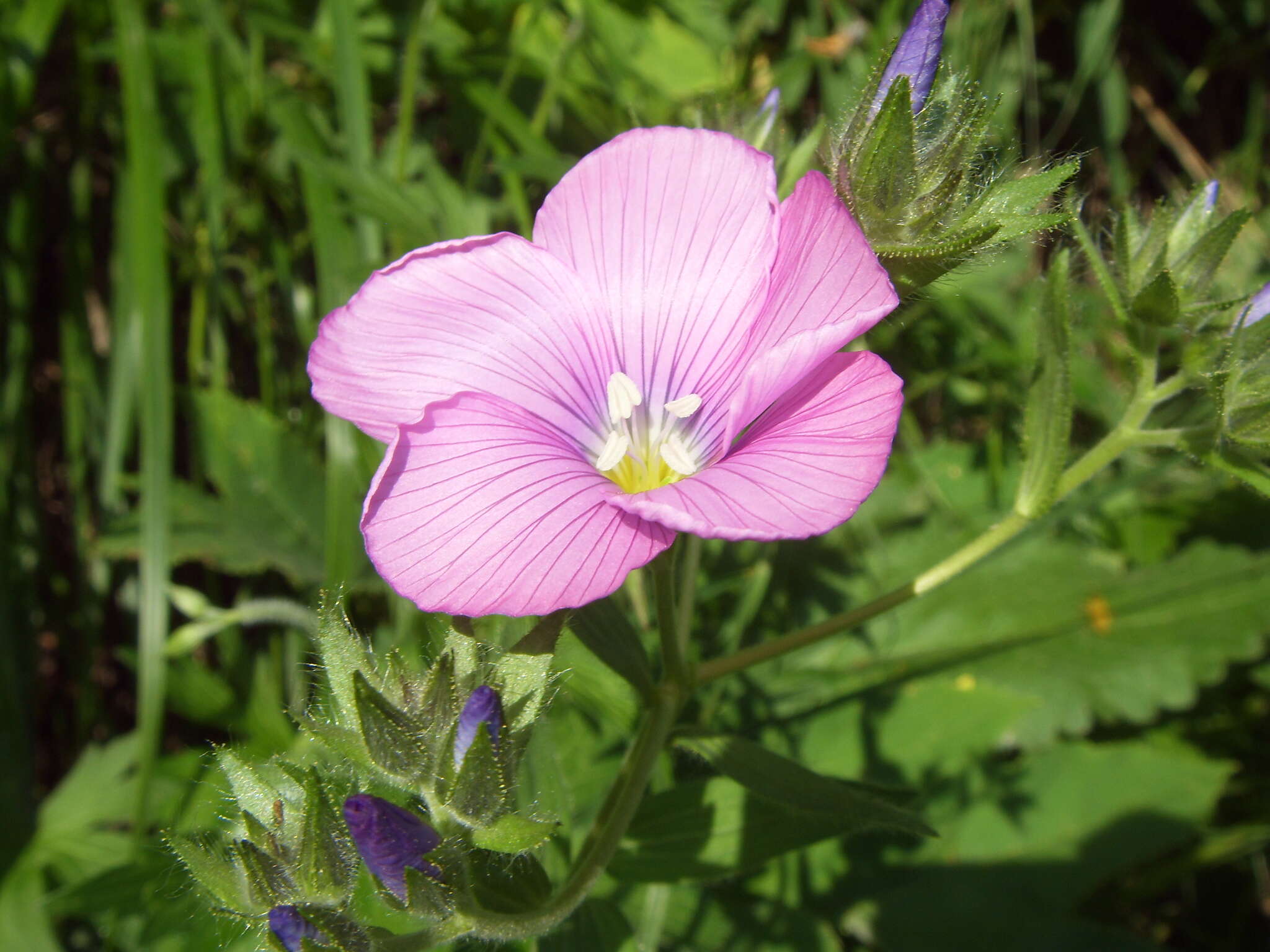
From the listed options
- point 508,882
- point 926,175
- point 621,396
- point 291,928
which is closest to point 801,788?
point 508,882

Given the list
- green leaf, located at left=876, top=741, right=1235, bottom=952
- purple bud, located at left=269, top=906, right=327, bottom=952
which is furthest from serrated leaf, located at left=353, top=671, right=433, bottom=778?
green leaf, located at left=876, top=741, right=1235, bottom=952

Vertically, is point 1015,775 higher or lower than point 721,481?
lower

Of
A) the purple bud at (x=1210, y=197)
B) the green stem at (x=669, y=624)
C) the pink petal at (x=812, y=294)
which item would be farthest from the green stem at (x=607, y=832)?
the purple bud at (x=1210, y=197)

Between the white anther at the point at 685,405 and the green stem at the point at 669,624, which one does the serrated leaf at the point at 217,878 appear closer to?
the green stem at the point at 669,624

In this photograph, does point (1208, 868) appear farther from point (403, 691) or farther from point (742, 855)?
point (403, 691)

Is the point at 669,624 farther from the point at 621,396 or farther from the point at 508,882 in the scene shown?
the point at 508,882

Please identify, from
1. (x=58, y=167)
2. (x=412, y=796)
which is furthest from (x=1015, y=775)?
(x=58, y=167)

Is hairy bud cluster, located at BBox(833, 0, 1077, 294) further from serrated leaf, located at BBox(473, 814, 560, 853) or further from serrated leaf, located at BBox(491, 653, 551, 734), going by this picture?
serrated leaf, located at BBox(473, 814, 560, 853)
